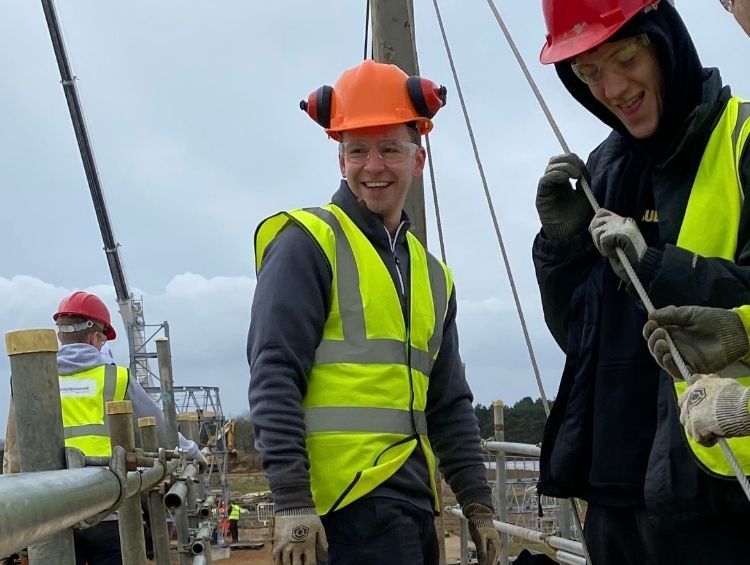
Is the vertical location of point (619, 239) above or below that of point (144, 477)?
above

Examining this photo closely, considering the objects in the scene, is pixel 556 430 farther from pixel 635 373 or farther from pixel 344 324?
pixel 344 324

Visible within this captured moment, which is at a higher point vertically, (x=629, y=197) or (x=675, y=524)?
(x=629, y=197)

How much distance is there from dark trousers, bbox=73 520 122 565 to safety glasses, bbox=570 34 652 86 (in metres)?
3.71

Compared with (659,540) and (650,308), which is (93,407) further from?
(650,308)

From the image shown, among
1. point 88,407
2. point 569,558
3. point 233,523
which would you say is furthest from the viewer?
point 233,523

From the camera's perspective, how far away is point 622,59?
2.09m

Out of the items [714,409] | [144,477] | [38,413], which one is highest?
[38,413]

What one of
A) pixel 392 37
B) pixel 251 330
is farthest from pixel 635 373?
pixel 392 37

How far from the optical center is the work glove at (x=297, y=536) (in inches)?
88.8

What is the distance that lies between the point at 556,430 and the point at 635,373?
283 millimetres

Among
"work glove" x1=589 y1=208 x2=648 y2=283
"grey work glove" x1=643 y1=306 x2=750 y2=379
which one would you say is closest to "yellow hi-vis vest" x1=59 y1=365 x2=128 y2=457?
"work glove" x1=589 y1=208 x2=648 y2=283

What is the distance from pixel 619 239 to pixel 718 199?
0.22 m

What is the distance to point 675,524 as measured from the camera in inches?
75.2

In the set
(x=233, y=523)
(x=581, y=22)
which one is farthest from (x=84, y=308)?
(x=233, y=523)
